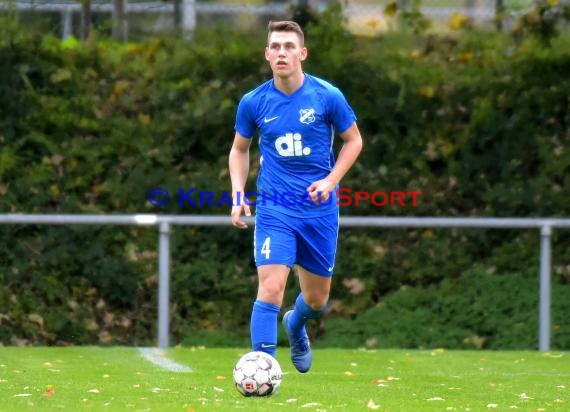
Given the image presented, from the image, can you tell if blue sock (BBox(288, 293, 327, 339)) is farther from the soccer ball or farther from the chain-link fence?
the chain-link fence

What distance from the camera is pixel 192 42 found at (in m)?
14.4

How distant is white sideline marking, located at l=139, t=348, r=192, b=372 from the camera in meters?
9.70

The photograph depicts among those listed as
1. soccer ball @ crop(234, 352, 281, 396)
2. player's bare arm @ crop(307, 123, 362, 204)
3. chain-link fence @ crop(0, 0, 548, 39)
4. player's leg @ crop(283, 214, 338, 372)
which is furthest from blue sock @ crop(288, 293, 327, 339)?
chain-link fence @ crop(0, 0, 548, 39)

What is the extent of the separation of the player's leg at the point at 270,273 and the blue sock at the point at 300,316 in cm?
82

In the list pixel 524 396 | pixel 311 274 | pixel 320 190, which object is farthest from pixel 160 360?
pixel 524 396

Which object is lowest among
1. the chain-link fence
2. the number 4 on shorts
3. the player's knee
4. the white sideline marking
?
the white sideline marking

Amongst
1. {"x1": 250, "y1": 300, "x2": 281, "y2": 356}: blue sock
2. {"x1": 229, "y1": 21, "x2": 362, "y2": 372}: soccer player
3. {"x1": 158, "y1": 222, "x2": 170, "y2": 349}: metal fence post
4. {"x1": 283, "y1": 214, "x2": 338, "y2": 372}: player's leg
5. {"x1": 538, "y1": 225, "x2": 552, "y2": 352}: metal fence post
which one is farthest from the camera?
{"x1": 538, "y1": 225, "x2": 552, "y2": 352}: metal fence post

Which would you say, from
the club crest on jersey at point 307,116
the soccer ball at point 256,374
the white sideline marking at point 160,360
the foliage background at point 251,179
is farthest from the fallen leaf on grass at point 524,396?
the foliage background at point 251,179

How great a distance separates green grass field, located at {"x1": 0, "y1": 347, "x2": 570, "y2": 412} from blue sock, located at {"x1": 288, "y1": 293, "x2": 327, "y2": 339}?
333 millimetres

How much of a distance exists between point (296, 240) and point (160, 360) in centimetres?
268

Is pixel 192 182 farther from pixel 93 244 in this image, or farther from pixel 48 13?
pixel 48 13

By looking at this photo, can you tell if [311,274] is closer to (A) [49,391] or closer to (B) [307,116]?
(B) [307,116]

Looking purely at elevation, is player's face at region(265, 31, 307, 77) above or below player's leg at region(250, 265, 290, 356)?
above

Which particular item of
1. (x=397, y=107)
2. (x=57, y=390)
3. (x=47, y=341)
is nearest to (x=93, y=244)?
(x=47, y=341)
